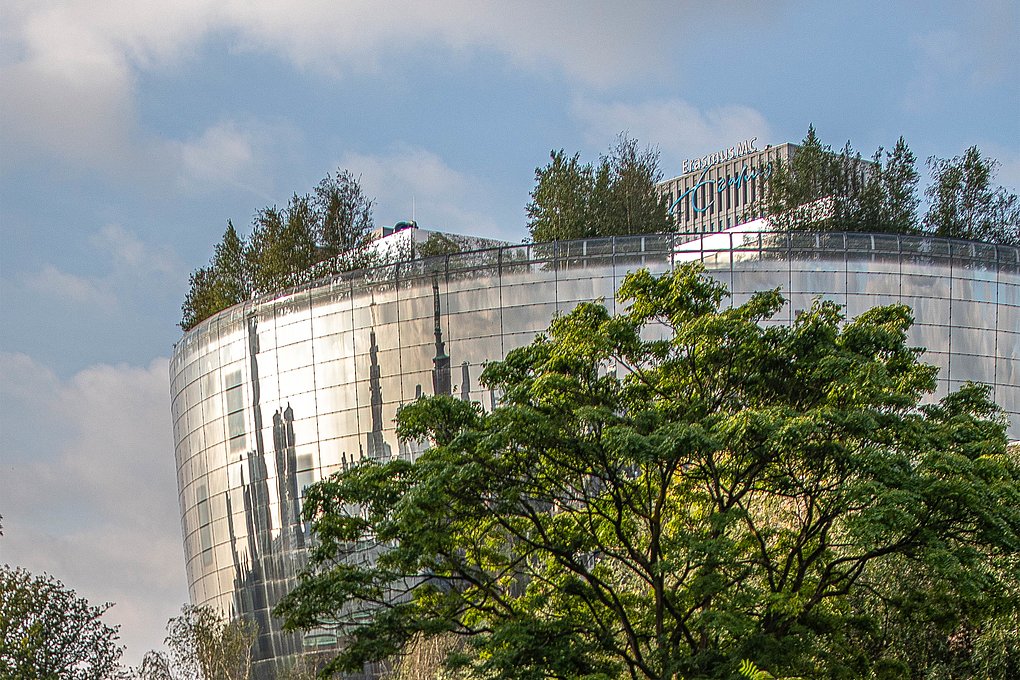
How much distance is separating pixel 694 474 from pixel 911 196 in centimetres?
5054

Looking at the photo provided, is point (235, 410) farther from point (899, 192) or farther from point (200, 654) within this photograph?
point (899, 192)

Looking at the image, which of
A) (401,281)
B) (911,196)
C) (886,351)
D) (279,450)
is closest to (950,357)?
(911,196)

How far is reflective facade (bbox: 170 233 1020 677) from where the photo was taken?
6838cm

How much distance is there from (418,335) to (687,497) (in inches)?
1530

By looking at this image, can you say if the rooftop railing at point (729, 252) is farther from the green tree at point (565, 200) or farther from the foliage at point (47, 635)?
the foliage at point (47, 635)

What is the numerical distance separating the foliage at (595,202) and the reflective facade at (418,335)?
9721 millimetres

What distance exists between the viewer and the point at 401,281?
7112 cm

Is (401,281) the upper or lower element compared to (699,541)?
upper

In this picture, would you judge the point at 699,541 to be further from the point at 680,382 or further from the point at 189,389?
the point at 189,389

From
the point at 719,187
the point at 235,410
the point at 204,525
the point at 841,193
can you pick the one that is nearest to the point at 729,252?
the point at 841,193

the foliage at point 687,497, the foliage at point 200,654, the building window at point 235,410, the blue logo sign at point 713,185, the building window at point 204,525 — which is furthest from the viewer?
the blue logo sign at point 713,185

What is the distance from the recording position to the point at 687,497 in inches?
1284

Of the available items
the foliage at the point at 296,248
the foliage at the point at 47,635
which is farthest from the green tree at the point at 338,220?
the foliage at the point at 47,635

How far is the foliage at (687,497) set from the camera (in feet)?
95.3
